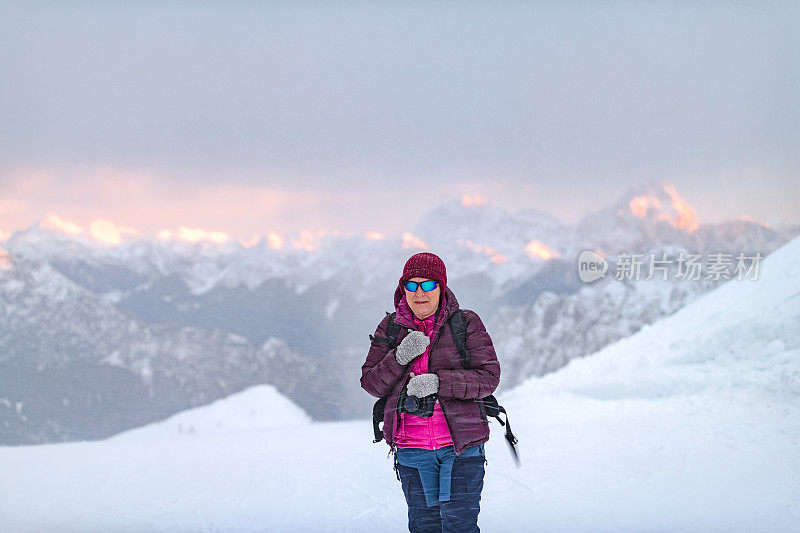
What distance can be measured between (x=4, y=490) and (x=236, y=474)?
61.7 inches

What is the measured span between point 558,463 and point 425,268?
3.04 meters

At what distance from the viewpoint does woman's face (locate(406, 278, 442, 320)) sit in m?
2.13

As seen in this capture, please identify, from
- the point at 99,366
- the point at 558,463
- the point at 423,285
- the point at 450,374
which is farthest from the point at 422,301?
the point at 99,366

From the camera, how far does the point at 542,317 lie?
7.74 metres

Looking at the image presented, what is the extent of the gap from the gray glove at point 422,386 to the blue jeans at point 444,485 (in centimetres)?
21

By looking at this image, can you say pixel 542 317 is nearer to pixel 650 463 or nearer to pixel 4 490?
pixel 650 463

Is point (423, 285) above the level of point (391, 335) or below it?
above

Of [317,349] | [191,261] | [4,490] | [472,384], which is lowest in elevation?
[4,490]

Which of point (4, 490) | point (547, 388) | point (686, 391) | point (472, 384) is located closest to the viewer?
point (472, 384)

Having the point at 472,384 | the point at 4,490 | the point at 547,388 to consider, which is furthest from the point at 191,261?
the point at 472,384

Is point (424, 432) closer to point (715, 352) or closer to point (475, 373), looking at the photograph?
point (475, 373)

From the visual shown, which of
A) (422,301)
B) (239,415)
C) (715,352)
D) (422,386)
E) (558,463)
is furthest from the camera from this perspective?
(239,415)

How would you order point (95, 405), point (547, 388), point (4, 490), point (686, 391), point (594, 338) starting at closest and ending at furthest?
point (4, 490)
point (686, 391)
point (547, 388)
point (95, 405)
point (594, 338)

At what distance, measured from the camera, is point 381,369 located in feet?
6.85
